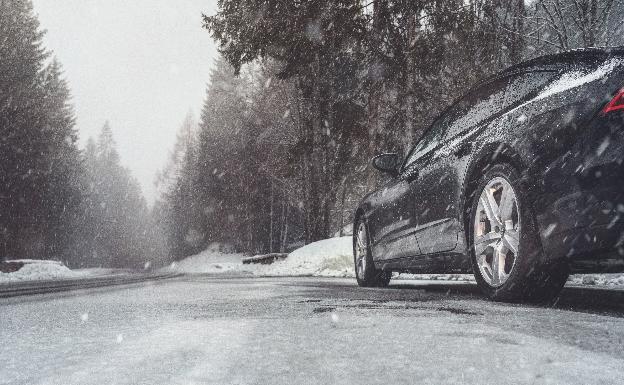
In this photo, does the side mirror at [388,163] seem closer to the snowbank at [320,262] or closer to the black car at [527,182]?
the black car at [527,182]

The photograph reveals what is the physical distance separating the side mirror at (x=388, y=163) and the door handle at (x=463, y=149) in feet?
4.33

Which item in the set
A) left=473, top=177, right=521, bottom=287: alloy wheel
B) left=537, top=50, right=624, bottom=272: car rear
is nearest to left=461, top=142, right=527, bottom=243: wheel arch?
left=473, top=177, right=521, bottom=287: alloy wheel

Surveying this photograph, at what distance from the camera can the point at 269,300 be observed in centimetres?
356

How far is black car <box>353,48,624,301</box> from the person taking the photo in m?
2.70

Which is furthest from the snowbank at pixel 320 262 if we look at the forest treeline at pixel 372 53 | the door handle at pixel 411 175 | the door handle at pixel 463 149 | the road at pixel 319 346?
the road at pixel 319 346

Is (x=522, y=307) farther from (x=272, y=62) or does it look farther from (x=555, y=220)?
(x=272, y=62)

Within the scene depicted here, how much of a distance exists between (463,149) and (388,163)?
1458 millimetres

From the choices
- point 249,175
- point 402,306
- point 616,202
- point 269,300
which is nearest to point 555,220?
point 616,202

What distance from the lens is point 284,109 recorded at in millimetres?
27109

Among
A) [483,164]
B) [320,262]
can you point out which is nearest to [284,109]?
[320,262]

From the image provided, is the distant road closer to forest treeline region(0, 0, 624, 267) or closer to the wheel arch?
the wheel arch

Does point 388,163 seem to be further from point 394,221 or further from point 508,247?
point 508,247

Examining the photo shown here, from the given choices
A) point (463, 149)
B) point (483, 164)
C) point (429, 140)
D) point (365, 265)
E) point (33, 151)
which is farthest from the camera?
point (33, 151)

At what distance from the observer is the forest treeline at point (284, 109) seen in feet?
43.1
